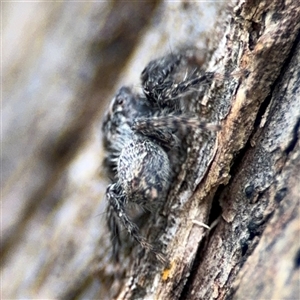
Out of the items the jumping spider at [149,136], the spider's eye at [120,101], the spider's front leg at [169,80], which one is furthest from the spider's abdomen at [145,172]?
the spider's eye at [120,101]

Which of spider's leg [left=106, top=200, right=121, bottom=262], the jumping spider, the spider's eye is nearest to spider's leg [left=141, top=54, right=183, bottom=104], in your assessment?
the jumping spider

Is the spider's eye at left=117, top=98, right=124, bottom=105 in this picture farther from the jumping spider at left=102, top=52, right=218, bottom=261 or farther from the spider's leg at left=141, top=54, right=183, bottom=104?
the spider's leg at left=141, top=54, right=183, bottom=104

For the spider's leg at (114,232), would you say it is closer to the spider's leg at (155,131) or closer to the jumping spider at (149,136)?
the jumping spider at (149,136)

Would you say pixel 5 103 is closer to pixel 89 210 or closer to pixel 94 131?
pixel 94 131

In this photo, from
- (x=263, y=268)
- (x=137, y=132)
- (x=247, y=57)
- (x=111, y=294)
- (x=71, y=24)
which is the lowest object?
(x=111, y=294)

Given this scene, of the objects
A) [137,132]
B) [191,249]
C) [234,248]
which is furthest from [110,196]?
[234,248]
